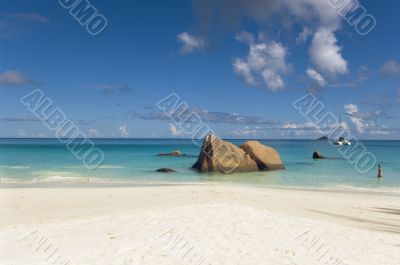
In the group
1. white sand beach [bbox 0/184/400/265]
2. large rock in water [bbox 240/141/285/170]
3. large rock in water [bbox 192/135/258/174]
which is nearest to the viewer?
white sand beach [bbox 0/184/400/265]

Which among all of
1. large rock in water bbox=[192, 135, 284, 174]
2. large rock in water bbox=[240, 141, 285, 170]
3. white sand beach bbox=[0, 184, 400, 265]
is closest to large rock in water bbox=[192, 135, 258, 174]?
large rock in water bbox=[192, 135, 284, 174]

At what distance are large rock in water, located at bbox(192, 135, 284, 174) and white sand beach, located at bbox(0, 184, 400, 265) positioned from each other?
16.5 meters

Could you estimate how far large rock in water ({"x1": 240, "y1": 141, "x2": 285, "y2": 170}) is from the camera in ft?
112

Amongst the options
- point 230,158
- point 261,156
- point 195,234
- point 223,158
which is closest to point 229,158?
point 230,158

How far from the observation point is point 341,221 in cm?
1309

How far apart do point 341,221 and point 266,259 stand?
19.4ft

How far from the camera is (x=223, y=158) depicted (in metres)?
32.5

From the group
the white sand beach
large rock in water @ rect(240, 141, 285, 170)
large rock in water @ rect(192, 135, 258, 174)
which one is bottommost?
the white sand beach

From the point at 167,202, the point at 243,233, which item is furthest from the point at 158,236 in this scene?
the point at 167,202

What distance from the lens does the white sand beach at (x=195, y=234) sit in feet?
27.8

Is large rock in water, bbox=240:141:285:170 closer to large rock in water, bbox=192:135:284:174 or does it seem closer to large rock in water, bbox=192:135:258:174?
large rock in water, bbox=192:135:284:174

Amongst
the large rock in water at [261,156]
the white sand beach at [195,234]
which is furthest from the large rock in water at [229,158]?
the white sand beach at [195,234]

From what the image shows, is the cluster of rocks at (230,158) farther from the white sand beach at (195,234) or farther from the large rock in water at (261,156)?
the white sand beach at (195,234)

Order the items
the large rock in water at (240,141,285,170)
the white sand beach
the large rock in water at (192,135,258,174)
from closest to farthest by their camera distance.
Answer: the white sand beach → the large rock in water at (192,135,258,174) → the large rock in water at (240,141,285,170)
